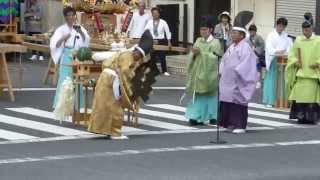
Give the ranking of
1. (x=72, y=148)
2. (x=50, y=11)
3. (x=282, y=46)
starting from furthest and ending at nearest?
(x=50, y=11) → (x=282, y=46) → (x=72, y=148)

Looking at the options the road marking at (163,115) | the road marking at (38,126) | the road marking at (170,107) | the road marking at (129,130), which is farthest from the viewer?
the road marking at (170,107)

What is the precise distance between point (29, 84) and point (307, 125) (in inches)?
289

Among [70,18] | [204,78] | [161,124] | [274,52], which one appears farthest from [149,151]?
[274,52]

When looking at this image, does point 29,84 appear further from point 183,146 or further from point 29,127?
point 183,146

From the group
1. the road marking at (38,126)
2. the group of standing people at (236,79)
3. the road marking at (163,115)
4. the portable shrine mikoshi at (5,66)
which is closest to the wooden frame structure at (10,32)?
the portable shrine mikoshi at (5,66)

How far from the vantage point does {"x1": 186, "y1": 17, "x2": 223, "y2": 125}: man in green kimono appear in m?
14.6

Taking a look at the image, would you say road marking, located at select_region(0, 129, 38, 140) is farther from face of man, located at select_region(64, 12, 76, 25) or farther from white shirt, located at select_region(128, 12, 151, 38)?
white shirt, located at select_region(128, 12, 151, 38)

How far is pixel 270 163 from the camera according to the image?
1144cm

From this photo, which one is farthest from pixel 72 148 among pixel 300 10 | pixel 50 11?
pixel 50 11

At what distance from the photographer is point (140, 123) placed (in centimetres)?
1498

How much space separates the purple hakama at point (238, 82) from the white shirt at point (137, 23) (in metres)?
9.25

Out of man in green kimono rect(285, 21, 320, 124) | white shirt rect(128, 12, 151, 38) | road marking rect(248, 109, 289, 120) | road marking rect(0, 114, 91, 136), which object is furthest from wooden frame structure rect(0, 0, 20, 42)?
man in green kimono rect(285, 21, 320, 124)

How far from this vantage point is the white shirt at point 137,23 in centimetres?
2330

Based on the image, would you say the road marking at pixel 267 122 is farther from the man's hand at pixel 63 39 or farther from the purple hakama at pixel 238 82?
the man's hand at pixel 63 39
